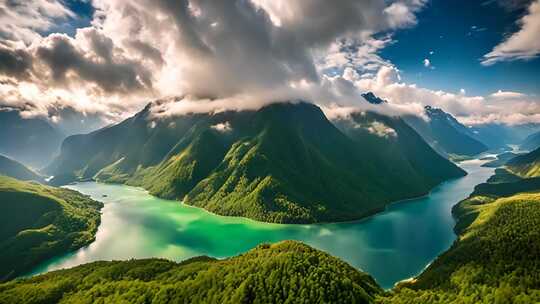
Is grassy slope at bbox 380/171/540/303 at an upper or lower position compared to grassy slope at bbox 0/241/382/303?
lower

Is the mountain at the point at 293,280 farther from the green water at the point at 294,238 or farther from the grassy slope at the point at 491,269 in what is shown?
the green water at the point at 294,238

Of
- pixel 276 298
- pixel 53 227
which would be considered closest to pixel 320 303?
pixel 276 298

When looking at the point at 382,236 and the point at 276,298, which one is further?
the point at 382,236

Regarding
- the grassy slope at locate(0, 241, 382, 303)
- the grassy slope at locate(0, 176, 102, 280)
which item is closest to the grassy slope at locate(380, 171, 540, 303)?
the grassy slope at locate(0, 241, 382, 303)

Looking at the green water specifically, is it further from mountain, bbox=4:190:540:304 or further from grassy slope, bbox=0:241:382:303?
grassy slope, bbox=0:241:382:303

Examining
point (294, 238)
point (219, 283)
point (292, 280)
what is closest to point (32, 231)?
point (219, 283)

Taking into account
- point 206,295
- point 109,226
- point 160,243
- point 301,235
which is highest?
point 109,226

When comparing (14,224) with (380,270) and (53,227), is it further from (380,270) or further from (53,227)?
(380,270)
